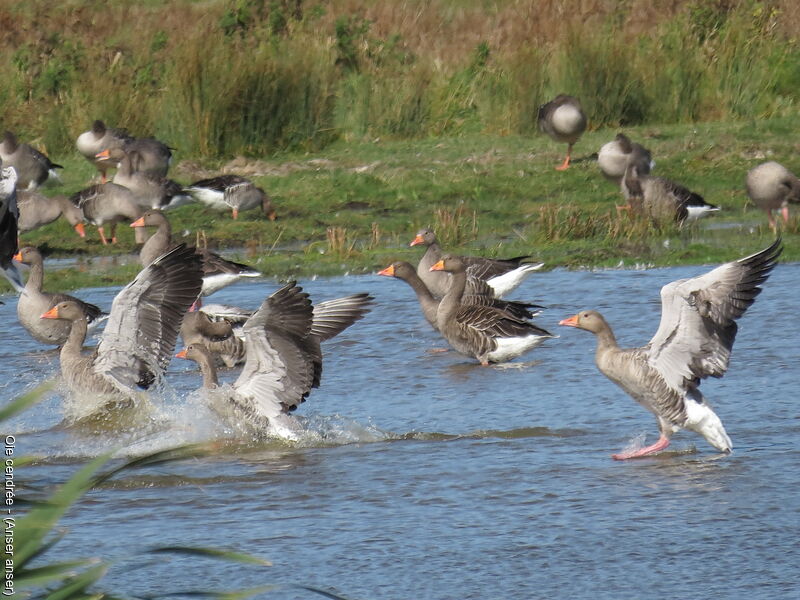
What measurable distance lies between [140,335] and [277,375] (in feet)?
3.99

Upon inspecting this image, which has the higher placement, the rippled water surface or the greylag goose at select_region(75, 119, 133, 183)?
the rippled water surface

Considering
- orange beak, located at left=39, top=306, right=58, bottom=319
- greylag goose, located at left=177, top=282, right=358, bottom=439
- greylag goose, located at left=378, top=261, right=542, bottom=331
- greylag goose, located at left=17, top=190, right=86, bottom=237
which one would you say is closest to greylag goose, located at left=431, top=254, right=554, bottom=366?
greylag goose, located at left=378, top=261, right=542, bottom=331

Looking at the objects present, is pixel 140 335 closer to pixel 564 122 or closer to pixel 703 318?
pixel 703 318

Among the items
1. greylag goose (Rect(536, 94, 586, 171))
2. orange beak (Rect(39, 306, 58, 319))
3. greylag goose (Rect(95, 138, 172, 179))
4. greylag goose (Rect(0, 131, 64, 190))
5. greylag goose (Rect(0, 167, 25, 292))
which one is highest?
greylag goose (Rect(0, 167, 25, 292))

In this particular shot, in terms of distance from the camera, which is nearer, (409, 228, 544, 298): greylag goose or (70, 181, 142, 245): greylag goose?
(409, 228, 544, 298): greylag goose

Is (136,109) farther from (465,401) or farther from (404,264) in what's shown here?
(465,401)

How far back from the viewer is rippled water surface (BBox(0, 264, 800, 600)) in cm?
561

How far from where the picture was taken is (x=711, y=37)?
22547mm

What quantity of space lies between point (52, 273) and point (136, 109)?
7238 mm

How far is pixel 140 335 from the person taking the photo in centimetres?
Answer: 894

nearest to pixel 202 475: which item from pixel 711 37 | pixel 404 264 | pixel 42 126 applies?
pixel 404 264

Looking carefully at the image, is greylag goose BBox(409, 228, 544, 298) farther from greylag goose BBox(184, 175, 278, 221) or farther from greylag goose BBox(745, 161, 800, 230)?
greylag goose BBox(184, 175, 278, 221)

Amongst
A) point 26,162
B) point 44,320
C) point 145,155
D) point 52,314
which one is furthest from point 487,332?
point 26,162

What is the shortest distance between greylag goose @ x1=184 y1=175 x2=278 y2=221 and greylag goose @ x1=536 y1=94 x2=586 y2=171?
367 cm
